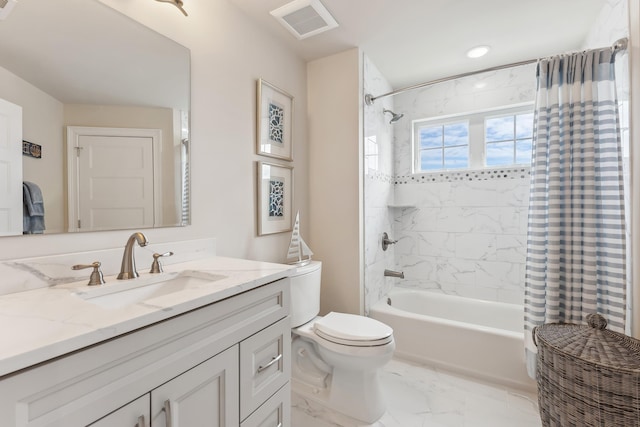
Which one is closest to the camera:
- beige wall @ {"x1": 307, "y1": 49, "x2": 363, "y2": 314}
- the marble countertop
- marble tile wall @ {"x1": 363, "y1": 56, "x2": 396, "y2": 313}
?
the marble countertop

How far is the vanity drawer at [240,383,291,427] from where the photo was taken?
0.97 meters

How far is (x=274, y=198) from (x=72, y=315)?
4.44 ft

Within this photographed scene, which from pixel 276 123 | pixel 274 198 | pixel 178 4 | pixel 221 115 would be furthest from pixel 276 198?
pixel 178 4

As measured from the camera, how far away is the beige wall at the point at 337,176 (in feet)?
6.97

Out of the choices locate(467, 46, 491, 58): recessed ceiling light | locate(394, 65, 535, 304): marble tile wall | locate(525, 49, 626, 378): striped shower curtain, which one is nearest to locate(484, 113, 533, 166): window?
locate(394, 65, 535, 304): marble tile wall

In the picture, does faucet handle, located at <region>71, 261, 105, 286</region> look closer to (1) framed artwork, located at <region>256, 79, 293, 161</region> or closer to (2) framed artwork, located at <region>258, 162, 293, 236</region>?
(2) framed artwork, located at <region>258, 162, 293, 236</region>

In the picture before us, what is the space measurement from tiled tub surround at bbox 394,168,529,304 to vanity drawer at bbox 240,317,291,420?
1866 mm

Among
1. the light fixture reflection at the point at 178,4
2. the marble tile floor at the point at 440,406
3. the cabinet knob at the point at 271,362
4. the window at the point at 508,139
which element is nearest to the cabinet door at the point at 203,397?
→ the cabinet knob at the point at 271,362

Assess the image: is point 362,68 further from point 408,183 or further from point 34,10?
point 34,10

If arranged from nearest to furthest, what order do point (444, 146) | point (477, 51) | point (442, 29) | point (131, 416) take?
point (131, 416) < point (442, 29) < point (477, 51) < point (444, 146)

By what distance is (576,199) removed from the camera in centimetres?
152

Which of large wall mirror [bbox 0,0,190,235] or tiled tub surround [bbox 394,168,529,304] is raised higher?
large wall mirror [bbox 0,0,190,235]

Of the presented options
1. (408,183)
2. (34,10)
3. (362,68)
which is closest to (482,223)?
(408,183)

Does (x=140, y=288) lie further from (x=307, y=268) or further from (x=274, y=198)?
(x=274, y=198)
